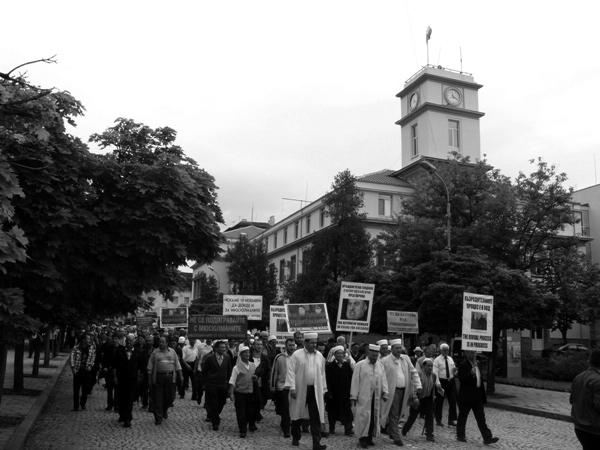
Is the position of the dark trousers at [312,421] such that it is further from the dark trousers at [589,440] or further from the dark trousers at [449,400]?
the dark trousers at [589,440]

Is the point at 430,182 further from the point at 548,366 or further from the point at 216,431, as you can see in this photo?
the point at 216,431

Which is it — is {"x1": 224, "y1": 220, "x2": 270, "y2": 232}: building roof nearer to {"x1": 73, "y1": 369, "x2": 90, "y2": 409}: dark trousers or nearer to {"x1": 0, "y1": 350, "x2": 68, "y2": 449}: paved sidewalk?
{"x1": 0, "y1": 350, "x2": 68, "y2": 449}: paved sidewalk

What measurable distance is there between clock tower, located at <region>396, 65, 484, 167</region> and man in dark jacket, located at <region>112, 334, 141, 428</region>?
Answer: 50.0 metres

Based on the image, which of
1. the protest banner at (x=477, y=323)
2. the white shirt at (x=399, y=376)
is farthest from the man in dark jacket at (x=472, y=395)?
the protest banner at (x=477, y=323)

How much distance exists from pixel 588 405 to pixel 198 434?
7902 mm

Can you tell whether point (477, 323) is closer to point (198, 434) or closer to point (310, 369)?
point (310, 369)

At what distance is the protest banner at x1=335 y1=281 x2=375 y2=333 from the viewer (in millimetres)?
16719

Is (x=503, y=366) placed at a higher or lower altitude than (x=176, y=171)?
lower

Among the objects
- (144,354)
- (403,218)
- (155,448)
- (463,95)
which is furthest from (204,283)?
(155,448)

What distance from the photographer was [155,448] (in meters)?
11.2

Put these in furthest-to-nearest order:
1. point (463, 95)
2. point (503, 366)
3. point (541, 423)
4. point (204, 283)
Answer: point (204, 283)
point (463, 95)
point (503, 366)
point (541, 423)

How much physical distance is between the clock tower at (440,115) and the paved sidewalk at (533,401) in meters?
39.0

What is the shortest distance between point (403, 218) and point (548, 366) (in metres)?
9.92

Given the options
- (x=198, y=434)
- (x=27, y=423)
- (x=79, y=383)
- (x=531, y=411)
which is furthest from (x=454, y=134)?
(x=27, y=423)
